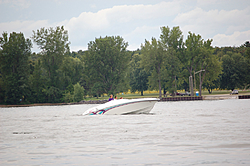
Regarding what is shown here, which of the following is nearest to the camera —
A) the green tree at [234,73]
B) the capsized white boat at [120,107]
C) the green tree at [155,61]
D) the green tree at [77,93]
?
the capsized white boat at [120,107]

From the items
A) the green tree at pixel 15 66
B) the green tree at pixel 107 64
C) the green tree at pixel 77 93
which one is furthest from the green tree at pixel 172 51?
the green tree at pixel 15 66

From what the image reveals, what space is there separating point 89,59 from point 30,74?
20.7 m

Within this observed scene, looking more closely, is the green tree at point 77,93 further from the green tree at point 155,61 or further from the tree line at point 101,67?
the green tree at point 155,61

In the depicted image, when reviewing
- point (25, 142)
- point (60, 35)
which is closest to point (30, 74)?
point (60, 35)

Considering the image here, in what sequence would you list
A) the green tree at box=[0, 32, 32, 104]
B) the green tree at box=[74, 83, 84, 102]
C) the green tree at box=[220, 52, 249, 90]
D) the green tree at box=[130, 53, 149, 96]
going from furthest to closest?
the green tree at box=[130, 53, 149, 96], the green tree at box=[220, 52, 249, 90], the green tree at box=[74, 83, 84, 102], the green tree at box=[0, 32, 32, 104]

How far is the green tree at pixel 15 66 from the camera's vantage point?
85.1 metres

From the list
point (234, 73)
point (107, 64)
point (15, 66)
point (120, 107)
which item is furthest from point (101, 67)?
point (120, 107)

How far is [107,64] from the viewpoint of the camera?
336 ft

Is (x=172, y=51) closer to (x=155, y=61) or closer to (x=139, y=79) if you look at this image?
(x=155, y=61)

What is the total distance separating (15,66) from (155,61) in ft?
140

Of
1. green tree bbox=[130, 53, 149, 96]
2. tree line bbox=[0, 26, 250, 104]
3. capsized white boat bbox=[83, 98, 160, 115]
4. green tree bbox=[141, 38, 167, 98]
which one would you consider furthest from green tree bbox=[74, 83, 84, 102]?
capsized white boat bbox=[83, 98, 160, 115]

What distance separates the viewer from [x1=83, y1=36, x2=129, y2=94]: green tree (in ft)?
330

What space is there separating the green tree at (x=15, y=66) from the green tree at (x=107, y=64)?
69.1ft

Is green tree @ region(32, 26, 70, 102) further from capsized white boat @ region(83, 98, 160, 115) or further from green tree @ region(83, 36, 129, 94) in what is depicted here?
capsized white boat @ region(83, 98, 160, 115)
